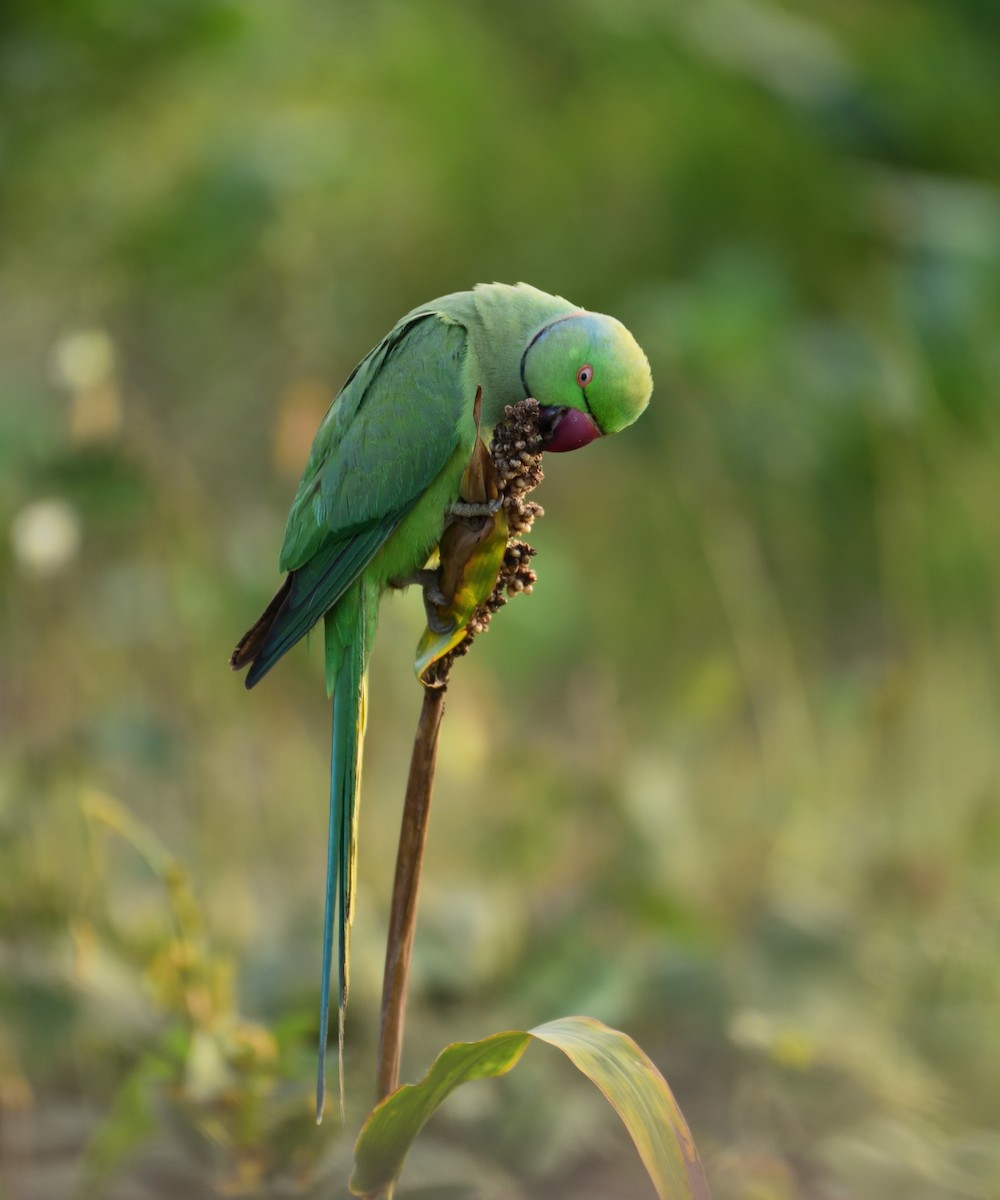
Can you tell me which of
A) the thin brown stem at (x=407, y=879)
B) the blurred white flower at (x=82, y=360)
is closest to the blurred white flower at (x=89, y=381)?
the blurred white flower at (x=82, y=360)

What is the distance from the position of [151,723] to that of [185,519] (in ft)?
1.03

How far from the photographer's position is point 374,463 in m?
0.96

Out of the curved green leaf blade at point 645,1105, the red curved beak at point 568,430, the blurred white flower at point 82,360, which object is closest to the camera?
the curved green leaf blade at point 645,1105

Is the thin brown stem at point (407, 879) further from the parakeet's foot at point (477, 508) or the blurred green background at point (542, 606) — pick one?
the blurred green background at point (542, 606)

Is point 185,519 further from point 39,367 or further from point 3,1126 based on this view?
point 39,367

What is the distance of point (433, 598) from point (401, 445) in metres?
0.14

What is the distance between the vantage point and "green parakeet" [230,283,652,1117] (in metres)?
0.90

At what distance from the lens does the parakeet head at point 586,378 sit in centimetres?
87

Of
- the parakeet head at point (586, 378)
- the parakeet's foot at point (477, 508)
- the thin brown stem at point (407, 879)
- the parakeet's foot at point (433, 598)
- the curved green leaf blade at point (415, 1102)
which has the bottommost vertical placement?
the curved green leaf blade at point (415, 1102)

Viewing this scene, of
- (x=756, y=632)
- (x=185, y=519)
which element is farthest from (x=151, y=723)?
(x=756, y=632)

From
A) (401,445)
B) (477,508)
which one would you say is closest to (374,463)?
(401,445)

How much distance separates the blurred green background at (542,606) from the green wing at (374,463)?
0.26m

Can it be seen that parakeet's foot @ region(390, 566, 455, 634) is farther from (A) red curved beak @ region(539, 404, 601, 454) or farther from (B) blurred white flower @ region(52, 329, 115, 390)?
(B) blurred white flower @ region(52, 329, 115, 390)

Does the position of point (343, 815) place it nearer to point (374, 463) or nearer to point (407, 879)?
point (407, 879)
